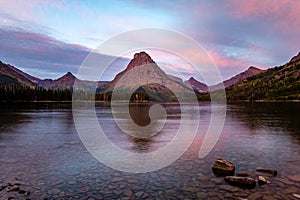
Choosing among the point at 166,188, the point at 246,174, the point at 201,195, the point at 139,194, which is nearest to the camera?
the point at 201,195

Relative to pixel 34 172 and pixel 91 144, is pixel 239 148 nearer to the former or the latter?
pixel 91 144

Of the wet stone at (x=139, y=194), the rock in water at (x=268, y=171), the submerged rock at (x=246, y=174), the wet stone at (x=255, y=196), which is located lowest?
the wet stone at (x=139, y=194)

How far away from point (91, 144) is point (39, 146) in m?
7.12

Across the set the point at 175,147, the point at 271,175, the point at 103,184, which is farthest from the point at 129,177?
the point at 175,147

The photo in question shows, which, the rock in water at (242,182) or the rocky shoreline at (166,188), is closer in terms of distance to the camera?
the rocky shoreline at (166,188)

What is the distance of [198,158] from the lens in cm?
2745

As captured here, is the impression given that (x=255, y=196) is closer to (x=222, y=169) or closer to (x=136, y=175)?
(x=222, y=169)

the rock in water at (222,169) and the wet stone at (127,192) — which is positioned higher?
→ the rock in water at (222,169)

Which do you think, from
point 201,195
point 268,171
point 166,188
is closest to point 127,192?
point 166,188

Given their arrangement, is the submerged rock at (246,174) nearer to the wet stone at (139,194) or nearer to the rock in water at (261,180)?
the rock in water at (261,180)

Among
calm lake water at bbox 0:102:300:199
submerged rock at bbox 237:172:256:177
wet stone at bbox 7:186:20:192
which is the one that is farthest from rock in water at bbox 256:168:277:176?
wet stone at bbox 7:186:20:192

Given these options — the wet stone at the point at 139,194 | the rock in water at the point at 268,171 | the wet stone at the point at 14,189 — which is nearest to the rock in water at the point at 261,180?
the rock in water at the point at 268,171

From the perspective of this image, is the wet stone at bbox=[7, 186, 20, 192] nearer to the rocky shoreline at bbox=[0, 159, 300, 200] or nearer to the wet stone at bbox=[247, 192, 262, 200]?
the rocky shoreline at bbox=[0, 159, 300, 200]

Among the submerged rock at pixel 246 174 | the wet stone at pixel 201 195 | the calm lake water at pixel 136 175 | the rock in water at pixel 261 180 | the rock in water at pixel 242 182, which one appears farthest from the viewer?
the submerged rock at pixel 246 174
